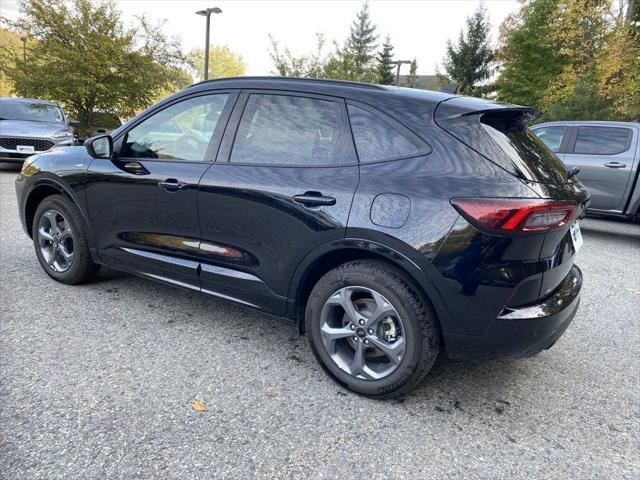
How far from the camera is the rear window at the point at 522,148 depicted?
2.22 meters

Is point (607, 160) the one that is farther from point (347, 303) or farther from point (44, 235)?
point (44, 235)

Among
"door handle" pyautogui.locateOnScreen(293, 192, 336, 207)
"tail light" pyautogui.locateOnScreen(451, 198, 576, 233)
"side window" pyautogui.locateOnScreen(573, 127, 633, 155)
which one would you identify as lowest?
"door handle" pyautogui.locateOnScreen(293, 192, 336, 207)

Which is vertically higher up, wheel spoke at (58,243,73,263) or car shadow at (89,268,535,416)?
wheel spoke at (58,243,73,263)

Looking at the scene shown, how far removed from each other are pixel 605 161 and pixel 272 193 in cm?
651

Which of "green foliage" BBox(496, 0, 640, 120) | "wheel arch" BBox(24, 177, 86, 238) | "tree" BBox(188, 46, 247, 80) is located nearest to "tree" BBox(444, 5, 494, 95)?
"green foliage" BBox(496, 0, 640, 120)

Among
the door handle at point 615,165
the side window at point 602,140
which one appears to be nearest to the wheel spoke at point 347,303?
the door handle at point 615,165

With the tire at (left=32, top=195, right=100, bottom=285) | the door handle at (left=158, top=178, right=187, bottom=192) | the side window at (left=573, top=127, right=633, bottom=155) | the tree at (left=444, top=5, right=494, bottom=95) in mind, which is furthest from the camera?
the tree at (left=444, top=5, right=494, bottom=95)

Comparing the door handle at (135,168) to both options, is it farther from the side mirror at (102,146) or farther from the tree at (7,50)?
the tree at (7,50)

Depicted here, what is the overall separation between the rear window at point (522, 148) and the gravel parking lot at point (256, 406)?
4.07 ft

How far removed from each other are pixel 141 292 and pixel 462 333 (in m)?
2.66

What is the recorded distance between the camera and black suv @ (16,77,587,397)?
6.94 feet

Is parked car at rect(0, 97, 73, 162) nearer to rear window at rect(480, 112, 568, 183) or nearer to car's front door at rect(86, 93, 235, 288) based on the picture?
car's front door at rect(86, 93, 235, 288)

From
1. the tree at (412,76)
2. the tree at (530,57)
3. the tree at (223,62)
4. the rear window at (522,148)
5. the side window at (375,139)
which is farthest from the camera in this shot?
the tree at (223,62)

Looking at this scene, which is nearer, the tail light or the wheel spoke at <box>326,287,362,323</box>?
the tail light
